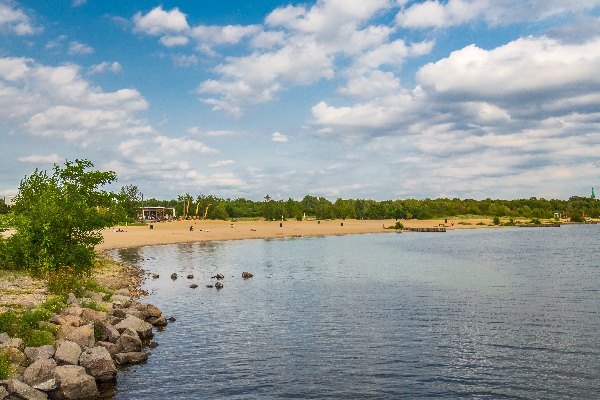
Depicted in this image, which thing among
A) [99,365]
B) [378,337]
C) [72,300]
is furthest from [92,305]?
[378,337]

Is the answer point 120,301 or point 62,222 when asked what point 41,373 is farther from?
point 62,222

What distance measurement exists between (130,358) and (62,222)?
2019cm

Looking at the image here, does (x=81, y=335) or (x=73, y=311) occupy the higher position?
(x=73, y=311)

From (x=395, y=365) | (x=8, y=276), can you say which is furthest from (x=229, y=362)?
(x=8, y=276)

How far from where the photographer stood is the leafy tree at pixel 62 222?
38312 millimetres

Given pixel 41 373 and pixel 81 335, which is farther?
pixel 81 335

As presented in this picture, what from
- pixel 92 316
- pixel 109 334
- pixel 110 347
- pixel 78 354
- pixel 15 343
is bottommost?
pixel 110 347

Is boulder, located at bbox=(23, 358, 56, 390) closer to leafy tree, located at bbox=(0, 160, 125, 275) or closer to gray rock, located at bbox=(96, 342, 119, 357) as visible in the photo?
gray rock, located at bbox=(96, 342, 119, 357)

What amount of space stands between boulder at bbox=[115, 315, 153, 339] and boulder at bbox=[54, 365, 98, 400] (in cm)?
693

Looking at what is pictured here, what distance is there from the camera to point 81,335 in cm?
2195

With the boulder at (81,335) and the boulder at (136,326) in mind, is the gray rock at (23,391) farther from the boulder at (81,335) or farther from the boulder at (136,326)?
the boulder at (136,326)

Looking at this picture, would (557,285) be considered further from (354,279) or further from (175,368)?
(175,368)

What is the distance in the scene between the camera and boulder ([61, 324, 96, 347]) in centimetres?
2177

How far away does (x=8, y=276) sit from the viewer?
35000mm
